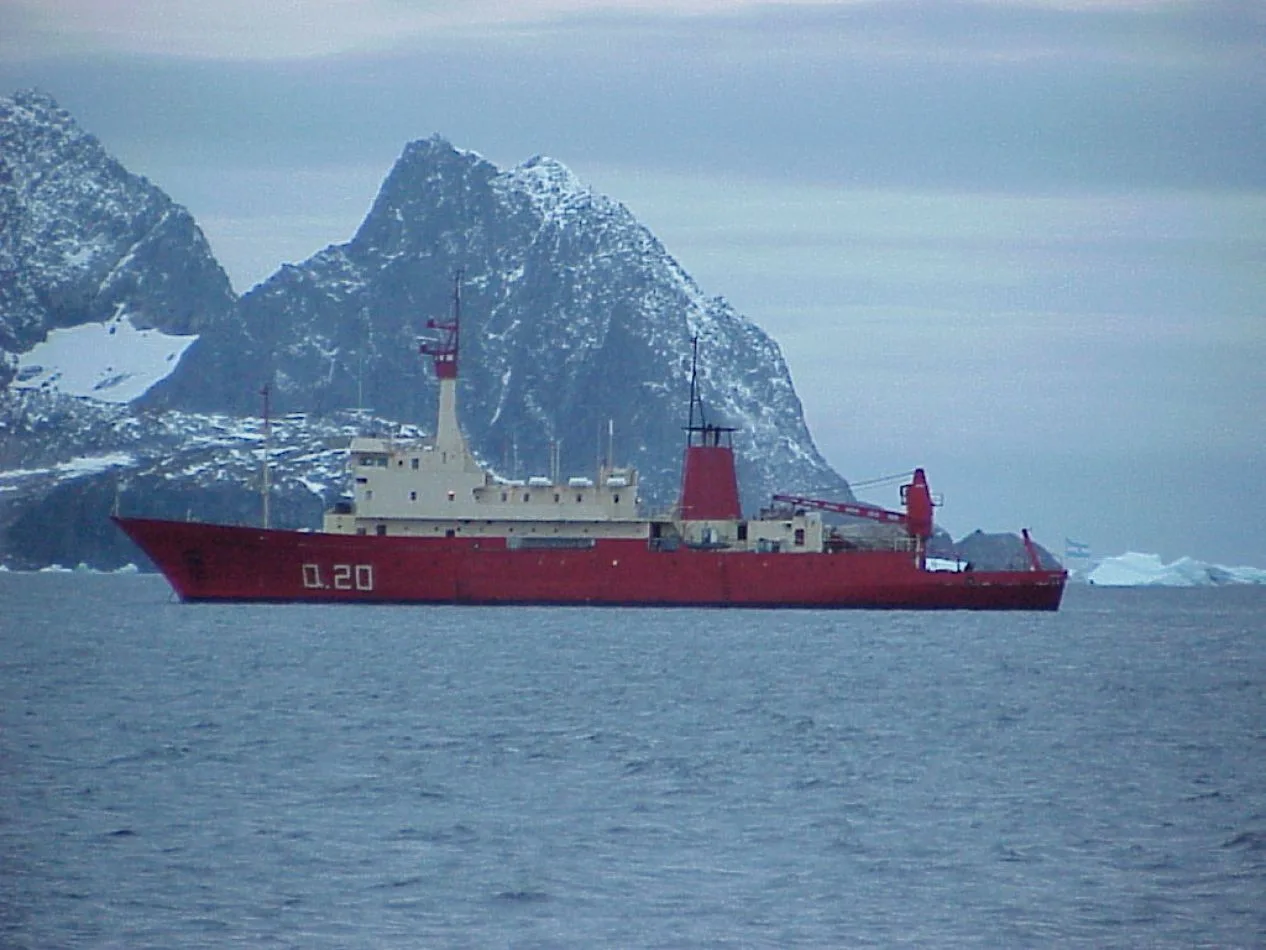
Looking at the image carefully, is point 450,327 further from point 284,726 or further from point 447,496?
point 284,726

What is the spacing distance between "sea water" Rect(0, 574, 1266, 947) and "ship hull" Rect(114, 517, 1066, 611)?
41.4 feet

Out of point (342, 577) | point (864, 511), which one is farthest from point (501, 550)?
point (864, 511)

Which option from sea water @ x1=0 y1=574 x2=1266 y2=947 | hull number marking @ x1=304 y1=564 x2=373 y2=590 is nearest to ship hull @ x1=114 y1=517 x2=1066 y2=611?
hull number marking @ x1=304 y1=564 x2=373 y2=590

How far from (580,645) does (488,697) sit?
41.7ft

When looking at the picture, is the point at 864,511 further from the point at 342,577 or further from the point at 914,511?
the point at 342,577

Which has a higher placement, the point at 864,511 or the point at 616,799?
the point at 864,511

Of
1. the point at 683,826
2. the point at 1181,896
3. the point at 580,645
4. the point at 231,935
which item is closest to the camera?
the point at 231,935

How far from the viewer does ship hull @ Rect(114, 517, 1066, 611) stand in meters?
61.0

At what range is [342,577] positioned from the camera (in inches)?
2426

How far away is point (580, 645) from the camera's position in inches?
1972

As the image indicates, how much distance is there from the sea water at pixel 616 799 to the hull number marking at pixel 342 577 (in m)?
12.8

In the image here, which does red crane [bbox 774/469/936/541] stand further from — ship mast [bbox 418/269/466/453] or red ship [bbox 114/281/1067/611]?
ship mast [bbox 418/269/466/453]

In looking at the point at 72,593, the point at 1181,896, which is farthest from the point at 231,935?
the point at 72,593

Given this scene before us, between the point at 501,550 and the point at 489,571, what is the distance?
0.80 m
